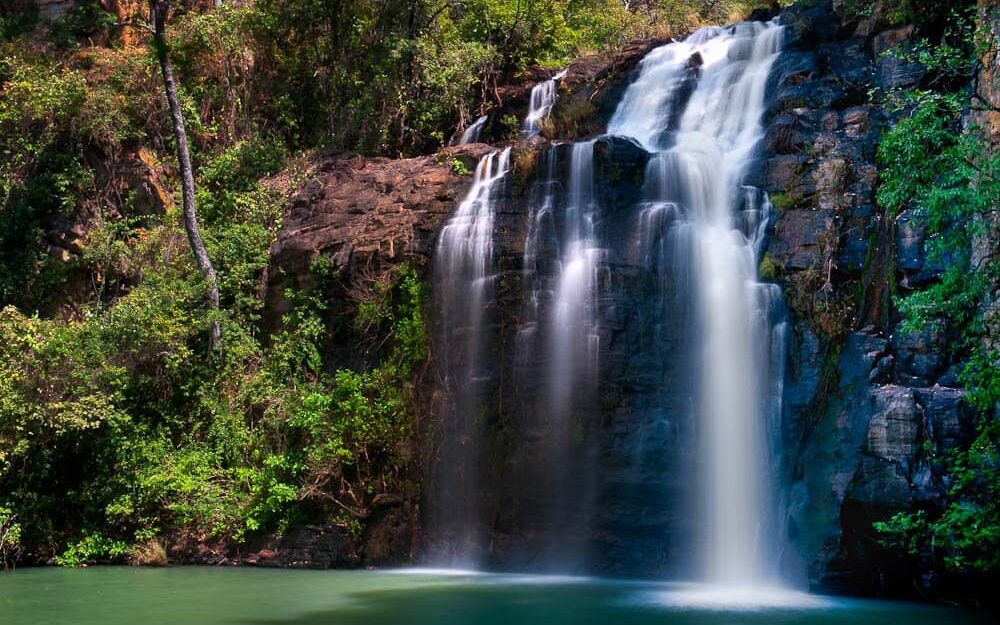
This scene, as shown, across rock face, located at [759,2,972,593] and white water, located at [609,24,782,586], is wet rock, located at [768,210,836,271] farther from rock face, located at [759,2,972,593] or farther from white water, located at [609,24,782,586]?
white water, located at [609,24,782,586]

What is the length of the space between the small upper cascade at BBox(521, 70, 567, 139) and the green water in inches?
448

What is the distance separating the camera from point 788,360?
45.5 ft

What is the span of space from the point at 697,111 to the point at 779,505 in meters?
9.27

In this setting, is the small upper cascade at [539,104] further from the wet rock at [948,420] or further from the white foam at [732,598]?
the wet rock at [948,420]

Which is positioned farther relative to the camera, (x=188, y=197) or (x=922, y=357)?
(x=188, y=197)

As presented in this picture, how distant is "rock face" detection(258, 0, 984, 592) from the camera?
40.1ft

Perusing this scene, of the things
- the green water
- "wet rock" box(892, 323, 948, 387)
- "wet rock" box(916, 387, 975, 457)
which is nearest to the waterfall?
the green water

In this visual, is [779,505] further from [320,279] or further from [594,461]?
[320,279]

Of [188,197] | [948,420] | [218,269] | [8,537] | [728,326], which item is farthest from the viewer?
[218,269]

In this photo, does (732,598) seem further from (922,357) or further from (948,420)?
(922,357)

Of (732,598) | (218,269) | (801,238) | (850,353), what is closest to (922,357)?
(850,353)

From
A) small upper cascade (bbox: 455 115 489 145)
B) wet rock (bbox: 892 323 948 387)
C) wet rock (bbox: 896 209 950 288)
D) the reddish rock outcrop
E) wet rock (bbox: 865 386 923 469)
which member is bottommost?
wet rock (bbox: 865 386 923 469)

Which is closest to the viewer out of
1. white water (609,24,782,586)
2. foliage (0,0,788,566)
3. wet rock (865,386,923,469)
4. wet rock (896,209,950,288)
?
wet rock (865,386,923,469)

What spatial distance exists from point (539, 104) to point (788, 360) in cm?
1126
